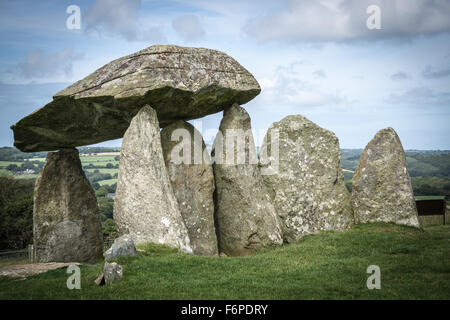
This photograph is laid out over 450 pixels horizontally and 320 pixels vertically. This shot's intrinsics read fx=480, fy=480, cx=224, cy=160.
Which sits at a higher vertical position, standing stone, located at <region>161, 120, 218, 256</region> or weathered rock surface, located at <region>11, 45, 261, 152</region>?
weathered rock surface, located at <region>11, 45, 261, 152</region>

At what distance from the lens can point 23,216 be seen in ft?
105

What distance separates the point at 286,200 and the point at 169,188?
5027mm

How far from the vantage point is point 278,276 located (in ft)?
41.2

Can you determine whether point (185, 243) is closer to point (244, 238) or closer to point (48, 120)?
point (244, 238)

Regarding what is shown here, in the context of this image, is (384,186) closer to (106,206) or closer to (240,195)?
(240,195)

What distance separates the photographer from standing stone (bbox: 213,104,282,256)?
59.9 ft

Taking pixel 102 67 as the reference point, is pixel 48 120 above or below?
below

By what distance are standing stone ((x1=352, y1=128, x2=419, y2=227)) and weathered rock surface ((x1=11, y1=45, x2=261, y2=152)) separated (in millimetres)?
5482

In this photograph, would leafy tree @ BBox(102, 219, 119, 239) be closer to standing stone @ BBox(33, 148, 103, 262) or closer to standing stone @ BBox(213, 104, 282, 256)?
standing stone @ BBox(33, 148, 103, 262)

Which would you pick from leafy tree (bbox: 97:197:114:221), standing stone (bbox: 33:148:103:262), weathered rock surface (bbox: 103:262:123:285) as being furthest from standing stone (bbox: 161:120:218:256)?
leafy tree (bbox: 97:197:114:221)

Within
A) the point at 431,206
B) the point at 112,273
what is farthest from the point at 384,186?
the point at 112,273
